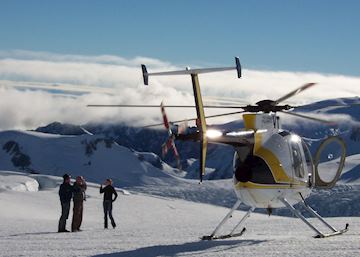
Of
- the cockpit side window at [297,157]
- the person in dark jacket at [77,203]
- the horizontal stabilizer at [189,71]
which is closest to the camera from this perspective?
the horizontal stabilizer at [189,71]

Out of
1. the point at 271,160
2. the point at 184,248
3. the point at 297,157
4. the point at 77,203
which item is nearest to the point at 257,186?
the point at 271,160

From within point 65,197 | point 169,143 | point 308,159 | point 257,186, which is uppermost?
point 169,143

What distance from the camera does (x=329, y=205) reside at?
263ft

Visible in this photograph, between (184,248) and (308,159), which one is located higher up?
(308,159)

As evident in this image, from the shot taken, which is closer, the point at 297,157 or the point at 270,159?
the point at 270,159

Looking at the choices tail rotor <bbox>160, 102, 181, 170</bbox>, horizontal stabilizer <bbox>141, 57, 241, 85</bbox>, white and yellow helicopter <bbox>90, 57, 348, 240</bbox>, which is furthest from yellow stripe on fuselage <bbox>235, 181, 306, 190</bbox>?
horizontal stabilizer <bbox>141, 57, 241, 85</bbox>

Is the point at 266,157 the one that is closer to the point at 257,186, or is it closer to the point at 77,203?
the point at 257,186

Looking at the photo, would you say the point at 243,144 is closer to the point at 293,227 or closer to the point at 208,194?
the point at 293,227

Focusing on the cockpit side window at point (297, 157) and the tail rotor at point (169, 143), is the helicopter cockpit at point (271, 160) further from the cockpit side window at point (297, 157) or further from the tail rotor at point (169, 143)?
the tail rotor at point (169, 143)

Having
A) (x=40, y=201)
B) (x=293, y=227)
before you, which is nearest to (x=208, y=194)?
(x=40, y=201)

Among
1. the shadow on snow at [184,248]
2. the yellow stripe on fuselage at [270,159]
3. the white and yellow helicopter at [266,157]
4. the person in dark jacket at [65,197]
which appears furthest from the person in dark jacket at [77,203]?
the yellow stripe on fuselage at [270,159]

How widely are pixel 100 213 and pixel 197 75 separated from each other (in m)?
25.7

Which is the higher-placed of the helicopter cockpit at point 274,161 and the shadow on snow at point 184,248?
the helicopter cockpit at point 274,161

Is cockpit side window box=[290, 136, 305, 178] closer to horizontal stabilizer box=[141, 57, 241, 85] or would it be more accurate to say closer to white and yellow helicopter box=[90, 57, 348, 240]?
white and yellow helicopter box=[90, 57, 348, 240]
